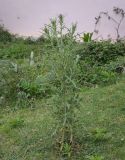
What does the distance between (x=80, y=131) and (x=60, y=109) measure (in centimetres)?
59

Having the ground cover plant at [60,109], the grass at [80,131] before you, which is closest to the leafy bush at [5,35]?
the ground cover plant at [60,109]

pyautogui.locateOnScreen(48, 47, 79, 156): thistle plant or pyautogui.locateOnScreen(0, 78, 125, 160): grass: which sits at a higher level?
pyautogui.locateOnScreen(48, 47, 79, 156): thistle plant

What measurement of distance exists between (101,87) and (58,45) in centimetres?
394

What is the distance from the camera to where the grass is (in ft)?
Result: 21.2

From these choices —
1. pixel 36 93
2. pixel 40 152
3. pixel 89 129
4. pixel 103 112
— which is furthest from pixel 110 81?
pixel 40 152

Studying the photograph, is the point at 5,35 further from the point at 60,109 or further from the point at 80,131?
the point at 60,109

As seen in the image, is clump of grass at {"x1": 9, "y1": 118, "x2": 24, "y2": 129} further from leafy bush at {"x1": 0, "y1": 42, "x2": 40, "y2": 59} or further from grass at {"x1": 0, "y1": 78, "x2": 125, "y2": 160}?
leafy bush at {"x1": 0, "y1": 42, "x2": 40, "y2": 59}

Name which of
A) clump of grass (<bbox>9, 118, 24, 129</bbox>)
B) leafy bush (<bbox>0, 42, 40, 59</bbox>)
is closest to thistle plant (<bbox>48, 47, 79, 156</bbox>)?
clump of grass (<bbox>9, 118, 24, 129</bbox>)

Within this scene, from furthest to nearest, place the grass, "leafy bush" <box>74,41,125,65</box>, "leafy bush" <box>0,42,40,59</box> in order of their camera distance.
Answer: "leafy bush" <box>0,42,40,59</box>
"leafy bush" <box>74,41,125,65</box>
the grass

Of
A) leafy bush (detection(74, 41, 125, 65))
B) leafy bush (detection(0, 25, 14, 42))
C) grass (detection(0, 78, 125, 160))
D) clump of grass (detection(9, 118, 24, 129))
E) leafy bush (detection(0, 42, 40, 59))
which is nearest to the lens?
grass (detection(0, 78, 125, 160))

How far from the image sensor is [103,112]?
7.90 meters

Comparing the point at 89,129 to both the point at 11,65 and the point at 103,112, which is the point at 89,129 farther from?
the point at 11,65

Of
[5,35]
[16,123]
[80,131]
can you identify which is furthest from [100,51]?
[80,131]

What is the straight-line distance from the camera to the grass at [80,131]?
21.2 ft
